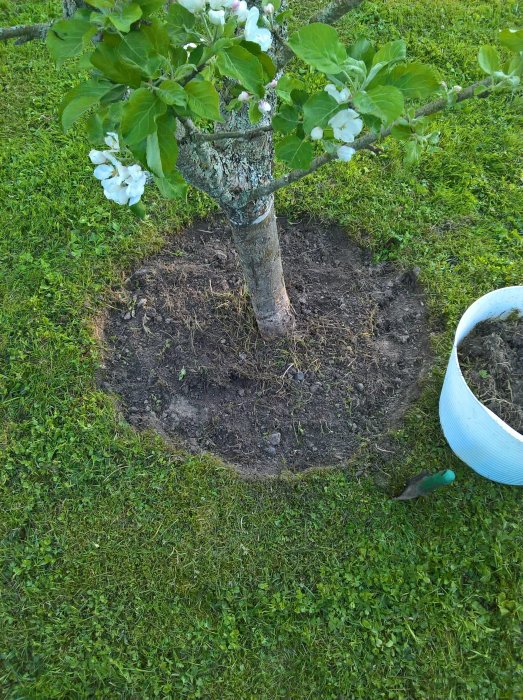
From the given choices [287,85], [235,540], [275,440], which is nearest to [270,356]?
[275,440]

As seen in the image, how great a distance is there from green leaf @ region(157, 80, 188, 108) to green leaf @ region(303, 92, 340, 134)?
10.2 inches

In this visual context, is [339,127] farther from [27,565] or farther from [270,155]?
[27,565]

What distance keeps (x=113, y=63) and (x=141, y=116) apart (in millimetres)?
116

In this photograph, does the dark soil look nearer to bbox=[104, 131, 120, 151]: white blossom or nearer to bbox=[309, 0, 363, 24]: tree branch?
bbox=[309, 0, 363, 24]: tree branch

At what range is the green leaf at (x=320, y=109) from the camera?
3.84ft

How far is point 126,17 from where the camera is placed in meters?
1.01

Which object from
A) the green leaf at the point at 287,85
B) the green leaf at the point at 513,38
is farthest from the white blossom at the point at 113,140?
the green leaf at the point at 513,38

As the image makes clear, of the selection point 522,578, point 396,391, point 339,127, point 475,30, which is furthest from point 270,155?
point 475,30

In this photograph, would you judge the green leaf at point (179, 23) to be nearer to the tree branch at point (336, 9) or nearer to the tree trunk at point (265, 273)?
the tree branch at point (336, 9)

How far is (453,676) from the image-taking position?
6.49 feet

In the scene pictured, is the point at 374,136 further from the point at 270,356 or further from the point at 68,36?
the point at 270,356

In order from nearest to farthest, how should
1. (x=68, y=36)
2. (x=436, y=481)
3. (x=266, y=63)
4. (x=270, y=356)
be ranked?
(x=68, y=36) → (x=266, y=63) → (x=436, y=481) → (x=270, y=356)

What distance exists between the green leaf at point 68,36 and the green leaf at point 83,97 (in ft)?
0.21

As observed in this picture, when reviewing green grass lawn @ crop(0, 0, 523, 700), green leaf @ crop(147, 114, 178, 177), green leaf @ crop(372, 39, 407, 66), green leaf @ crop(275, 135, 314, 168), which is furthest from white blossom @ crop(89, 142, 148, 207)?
green grass lawn @ crop(0, 0, 523, 700)
